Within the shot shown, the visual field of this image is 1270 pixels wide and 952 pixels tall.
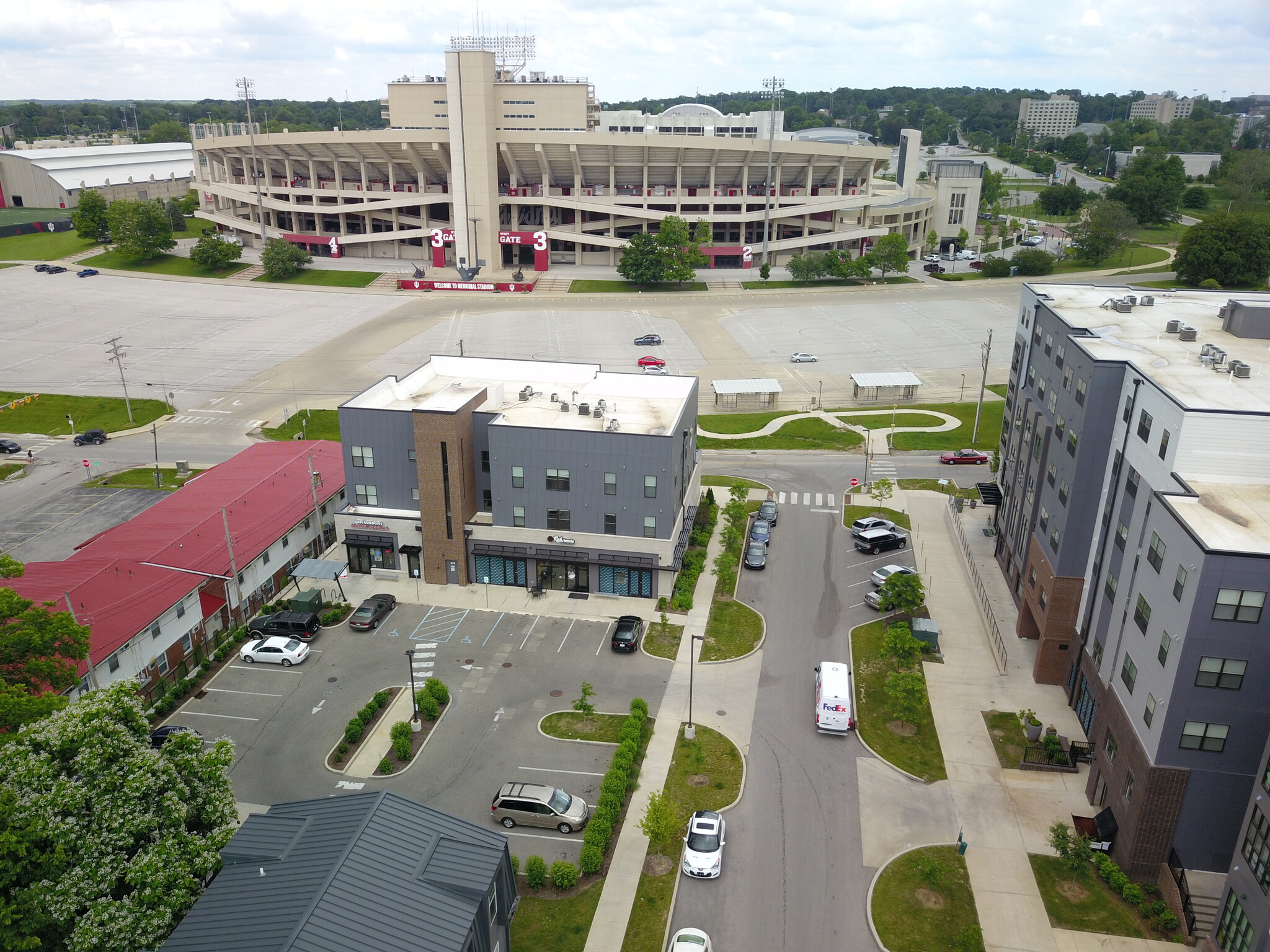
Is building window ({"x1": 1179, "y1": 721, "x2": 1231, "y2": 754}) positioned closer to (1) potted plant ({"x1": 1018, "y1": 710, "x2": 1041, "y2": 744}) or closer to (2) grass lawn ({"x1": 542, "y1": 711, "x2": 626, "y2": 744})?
(1) potted plant ({"x1": 1018, "y1": 710, "x2": 1041, "y2": 744})

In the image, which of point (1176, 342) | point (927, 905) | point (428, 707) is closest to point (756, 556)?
point (428, 707)

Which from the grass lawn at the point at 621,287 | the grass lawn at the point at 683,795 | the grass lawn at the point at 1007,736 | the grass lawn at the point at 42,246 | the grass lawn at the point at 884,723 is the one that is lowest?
the grass lawn at the point at 683,795

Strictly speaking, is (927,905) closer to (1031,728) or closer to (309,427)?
(1031,728)

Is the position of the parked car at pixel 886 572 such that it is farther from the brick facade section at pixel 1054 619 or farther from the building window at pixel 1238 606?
the building window at pixel 1238 606

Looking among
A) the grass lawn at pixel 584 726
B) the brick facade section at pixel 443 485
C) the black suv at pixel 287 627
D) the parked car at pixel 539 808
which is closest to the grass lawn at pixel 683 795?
the grass lawn at pixel 584 726

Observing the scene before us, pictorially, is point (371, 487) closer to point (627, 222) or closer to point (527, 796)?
point (527, 796)

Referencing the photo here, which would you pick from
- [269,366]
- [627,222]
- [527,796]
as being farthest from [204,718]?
[627,222]
